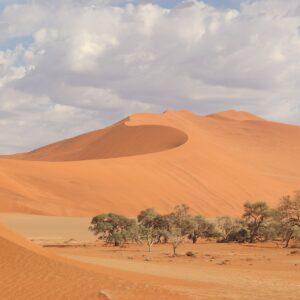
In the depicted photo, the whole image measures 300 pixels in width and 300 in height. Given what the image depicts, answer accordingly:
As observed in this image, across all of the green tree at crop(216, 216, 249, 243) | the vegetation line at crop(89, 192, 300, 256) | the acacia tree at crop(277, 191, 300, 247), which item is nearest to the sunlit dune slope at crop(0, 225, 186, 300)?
the vegetation line at crop(89, 192, 300, 256)

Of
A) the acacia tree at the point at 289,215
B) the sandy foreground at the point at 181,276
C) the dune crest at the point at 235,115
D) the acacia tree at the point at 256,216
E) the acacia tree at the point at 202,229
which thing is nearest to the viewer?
the sandy foreground at the point at 181,276

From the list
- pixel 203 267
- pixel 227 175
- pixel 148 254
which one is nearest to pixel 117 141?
pixel 227 175

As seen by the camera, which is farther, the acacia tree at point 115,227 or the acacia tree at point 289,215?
the acacia tree at point 289,215

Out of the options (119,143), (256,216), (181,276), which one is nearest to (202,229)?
(256,216)

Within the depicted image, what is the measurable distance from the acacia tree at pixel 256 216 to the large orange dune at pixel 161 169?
1310 cm

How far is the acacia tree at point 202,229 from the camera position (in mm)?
40509

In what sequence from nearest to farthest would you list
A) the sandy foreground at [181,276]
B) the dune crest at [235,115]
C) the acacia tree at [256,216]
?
the sandy foreground at [181,276]
the acacia tree at [256,216]
the dune crest at [235,115]

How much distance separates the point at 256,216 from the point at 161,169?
2443 cm

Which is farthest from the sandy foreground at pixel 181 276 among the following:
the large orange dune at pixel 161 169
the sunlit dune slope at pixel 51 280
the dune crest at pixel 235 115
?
the dune crest at pixel 235 115

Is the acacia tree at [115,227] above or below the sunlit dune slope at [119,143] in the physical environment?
below

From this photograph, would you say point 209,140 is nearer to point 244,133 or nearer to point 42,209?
point 244,133

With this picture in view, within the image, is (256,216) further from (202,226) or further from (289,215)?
(202,226)

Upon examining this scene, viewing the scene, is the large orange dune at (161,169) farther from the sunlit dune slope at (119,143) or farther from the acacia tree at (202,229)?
the acacia tree at (202,229)

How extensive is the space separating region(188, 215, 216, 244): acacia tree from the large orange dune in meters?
10.8
